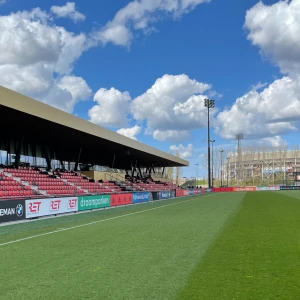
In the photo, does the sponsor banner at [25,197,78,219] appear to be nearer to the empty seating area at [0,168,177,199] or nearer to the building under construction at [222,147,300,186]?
the empty seating area at [0,168,177,199]

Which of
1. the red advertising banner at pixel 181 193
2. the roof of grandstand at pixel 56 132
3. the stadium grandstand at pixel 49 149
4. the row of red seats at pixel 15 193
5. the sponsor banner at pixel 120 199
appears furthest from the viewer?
the red advertising banner at pixel 181 193

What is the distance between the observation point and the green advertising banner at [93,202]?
75.1ft

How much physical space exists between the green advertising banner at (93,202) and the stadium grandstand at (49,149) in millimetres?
1536

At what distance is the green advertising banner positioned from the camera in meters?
22.9

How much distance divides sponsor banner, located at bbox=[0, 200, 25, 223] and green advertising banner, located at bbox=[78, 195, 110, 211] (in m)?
5.97

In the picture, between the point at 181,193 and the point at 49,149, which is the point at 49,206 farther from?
the point at 181,193

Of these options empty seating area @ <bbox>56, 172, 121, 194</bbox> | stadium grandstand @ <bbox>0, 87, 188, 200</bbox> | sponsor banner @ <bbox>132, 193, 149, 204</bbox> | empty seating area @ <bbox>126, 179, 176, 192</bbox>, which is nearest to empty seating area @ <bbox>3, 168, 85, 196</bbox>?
stadium grandstand @ <bbox>0, 87, 188, 200</bbox>

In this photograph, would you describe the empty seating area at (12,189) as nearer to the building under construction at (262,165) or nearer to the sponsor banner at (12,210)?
the sponsor banner at (12,210)

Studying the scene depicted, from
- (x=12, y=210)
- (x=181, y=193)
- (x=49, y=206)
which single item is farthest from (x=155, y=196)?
(x=12, y=210)

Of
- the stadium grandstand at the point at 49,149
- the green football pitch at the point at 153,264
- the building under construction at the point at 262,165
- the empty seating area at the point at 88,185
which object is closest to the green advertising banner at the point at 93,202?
the stadium grandstand at the point at 49,149

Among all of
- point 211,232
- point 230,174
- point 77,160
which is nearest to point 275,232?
point 211,232

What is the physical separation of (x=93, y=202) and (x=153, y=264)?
17.5 m

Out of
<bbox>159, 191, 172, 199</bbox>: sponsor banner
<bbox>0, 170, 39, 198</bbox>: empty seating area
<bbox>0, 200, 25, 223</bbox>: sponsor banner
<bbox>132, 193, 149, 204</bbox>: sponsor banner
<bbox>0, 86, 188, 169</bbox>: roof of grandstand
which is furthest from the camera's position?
<bbox>159, 191, 172, 199</bbox>: sponsor banner

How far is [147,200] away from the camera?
37094 mm
